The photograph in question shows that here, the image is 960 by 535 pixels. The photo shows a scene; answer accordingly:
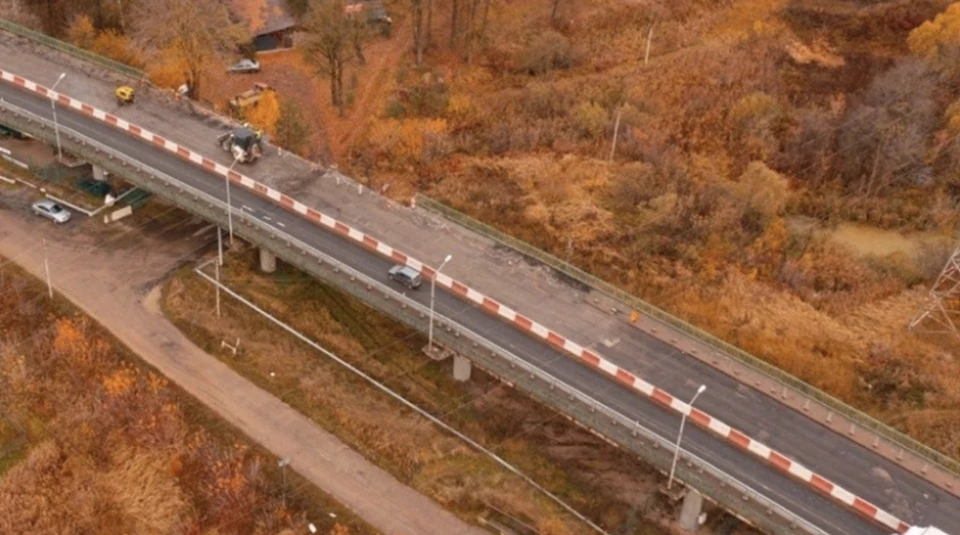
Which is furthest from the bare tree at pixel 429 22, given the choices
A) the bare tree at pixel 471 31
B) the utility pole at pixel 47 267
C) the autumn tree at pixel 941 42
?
the autumn tree at pixel 941 42

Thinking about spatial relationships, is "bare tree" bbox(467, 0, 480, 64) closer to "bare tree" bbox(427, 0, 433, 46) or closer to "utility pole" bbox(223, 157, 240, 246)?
"bare tree" bbox(427, 0, 433, 46)

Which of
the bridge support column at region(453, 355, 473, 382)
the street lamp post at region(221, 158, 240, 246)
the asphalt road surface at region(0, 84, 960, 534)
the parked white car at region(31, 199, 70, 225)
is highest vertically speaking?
the street lamp post at region(221, 158, 240, 246)

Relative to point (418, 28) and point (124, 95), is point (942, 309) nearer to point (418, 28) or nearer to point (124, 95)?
point (418, 28)

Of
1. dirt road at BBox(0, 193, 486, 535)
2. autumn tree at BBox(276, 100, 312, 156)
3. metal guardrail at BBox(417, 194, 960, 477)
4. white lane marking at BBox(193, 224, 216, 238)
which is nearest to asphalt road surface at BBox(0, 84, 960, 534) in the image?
metal guardrail at BBox(417, 194, 960, 477)

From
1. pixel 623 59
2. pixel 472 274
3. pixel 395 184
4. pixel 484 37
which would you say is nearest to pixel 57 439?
pixel 472 274

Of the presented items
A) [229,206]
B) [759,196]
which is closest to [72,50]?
[229,206]

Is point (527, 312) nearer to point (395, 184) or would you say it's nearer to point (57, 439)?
point (395, 184)
